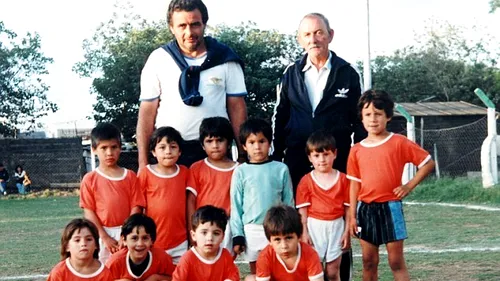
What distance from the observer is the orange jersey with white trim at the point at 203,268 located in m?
5.20

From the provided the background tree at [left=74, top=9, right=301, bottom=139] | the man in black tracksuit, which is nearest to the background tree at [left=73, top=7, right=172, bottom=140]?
the background tree at [left=74, top=9, right=301, bottom=139]

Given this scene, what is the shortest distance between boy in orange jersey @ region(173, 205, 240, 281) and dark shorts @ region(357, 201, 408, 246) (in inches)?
37.1

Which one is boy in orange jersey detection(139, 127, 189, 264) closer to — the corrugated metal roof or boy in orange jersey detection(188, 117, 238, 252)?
boy in orange jersey detection(188, 117, 238, 252)

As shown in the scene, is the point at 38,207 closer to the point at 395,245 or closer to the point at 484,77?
the point at 395,245

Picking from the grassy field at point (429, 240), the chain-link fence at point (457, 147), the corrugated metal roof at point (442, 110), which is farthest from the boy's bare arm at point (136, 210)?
the corrugated metal roof at point (442, 110)

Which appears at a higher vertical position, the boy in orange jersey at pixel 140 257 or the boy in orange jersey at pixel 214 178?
the boy in orange jersey at pixel 214 178

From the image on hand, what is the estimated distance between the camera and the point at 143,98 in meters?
5.66

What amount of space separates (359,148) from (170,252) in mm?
1498

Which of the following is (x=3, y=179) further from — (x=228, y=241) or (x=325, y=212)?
(x=325, y=212)

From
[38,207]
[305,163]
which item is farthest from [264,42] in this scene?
[305,163]

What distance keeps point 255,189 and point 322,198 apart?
49 centimetres

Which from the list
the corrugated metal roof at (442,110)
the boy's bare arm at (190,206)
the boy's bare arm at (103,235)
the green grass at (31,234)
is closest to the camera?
the boy's bare arm at (103,235)

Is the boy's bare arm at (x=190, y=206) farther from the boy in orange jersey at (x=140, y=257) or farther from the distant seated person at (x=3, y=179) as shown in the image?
the distant seated person at (x=3, y=179)

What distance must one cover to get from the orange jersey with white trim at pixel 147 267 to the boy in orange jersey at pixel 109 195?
0.38ft
